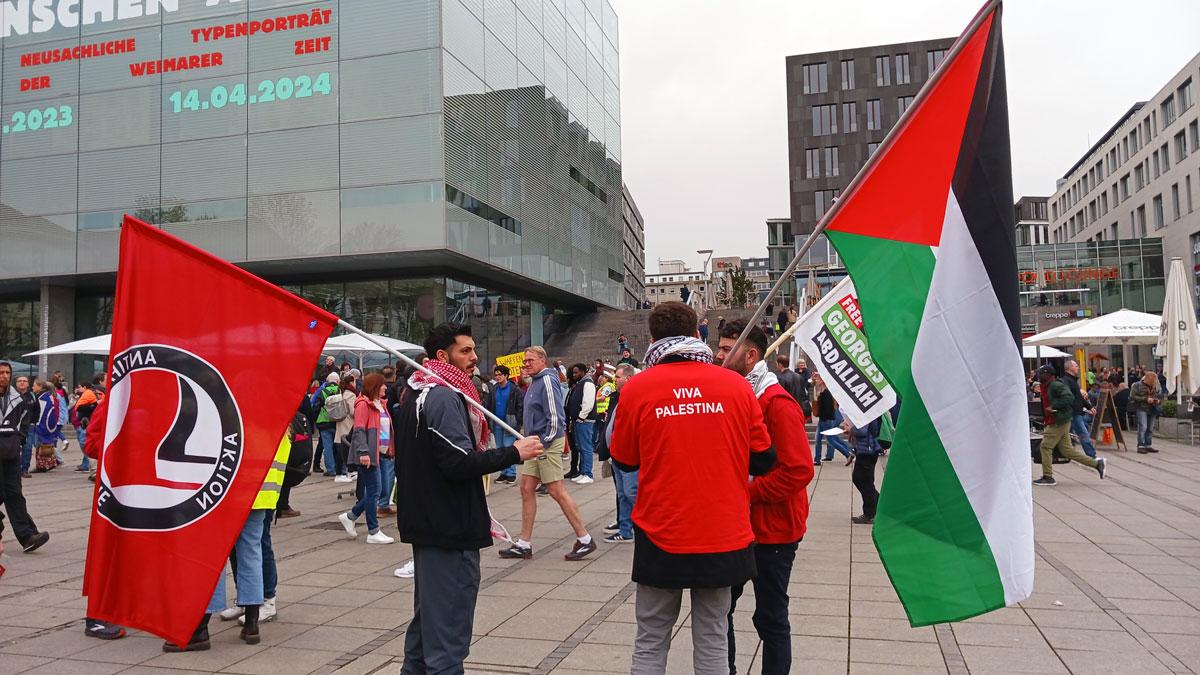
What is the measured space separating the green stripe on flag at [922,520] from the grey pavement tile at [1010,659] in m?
1.67

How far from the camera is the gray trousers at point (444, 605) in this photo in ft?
12.6

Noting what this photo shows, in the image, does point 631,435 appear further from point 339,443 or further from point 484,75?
point 484,75

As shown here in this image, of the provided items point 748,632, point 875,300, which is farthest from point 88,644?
point 875,300

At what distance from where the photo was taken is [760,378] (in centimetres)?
431

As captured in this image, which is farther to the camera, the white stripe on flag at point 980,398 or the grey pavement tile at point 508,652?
the grey pavement tile at point 508,652

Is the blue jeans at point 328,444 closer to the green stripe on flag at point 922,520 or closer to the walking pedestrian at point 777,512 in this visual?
the walking pedestrian at point 777,512

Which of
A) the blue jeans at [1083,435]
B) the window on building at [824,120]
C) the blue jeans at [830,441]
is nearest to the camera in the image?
the blue jeans at [1083,435]

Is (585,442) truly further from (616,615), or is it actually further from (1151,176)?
(1151,176)

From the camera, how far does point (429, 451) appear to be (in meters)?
4.02

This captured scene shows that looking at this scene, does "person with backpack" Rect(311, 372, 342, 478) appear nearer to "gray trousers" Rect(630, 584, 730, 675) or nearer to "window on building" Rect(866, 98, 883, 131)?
"gray trousers" Rect(630, 584, 730, 675)

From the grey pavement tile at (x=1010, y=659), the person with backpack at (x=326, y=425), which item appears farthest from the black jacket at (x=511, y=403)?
the grey pavement tile at (x=1010, y=659)

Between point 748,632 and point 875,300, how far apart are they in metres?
2.75

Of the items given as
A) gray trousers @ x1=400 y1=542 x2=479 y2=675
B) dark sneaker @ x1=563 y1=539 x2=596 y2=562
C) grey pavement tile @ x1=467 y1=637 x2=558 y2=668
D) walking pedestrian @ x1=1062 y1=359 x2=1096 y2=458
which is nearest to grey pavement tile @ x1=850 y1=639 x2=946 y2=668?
grey pavement tile @ x1=467 y1=637 x2=558 y2=668

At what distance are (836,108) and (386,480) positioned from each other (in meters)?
64.3
